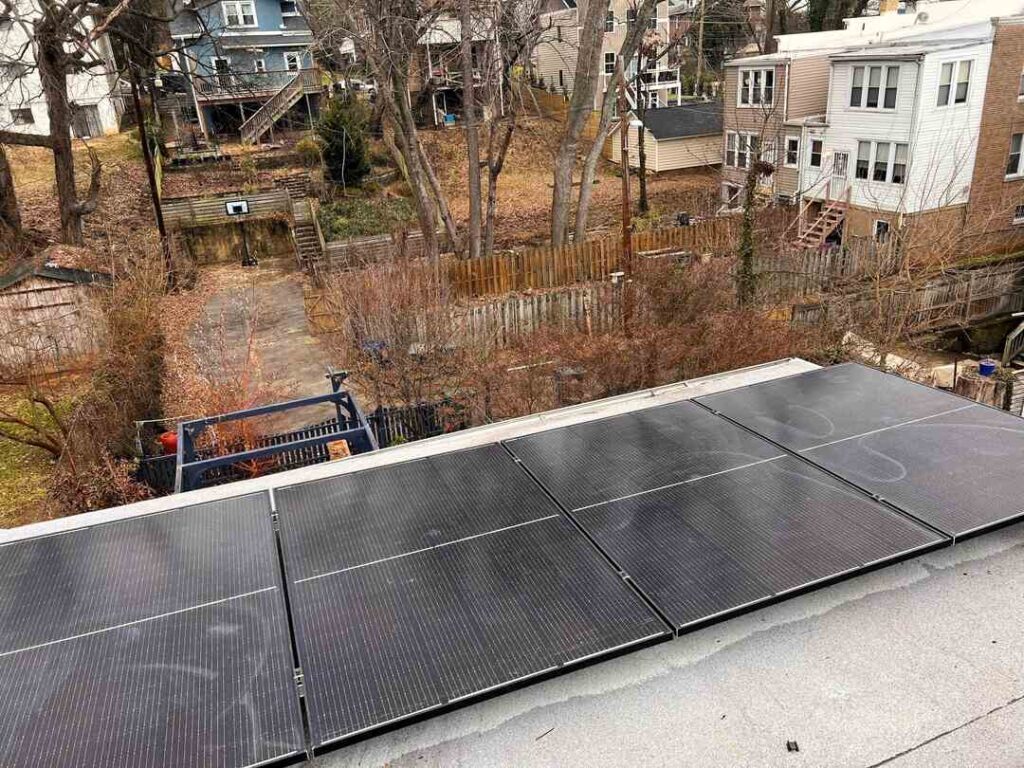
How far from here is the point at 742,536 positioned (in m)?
5.40

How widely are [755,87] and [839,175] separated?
7.05 meters

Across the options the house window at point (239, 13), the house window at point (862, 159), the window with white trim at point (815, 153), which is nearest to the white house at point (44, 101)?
the house window at point (239, 13)

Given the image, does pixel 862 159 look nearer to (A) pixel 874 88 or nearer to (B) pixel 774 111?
(A) pixel 874 88

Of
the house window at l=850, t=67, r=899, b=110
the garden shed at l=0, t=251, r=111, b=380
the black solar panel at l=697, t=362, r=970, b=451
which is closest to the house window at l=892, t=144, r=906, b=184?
the house window at l=850, t=67, r=899, b=110

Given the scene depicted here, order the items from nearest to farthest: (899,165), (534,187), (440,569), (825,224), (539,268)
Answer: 1. (440,569)
2. (539,268)
3. (899,165)
4. (825,224)
5. (534,187)

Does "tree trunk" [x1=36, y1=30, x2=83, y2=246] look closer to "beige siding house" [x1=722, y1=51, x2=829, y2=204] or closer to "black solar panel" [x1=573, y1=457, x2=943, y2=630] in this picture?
"beige siding house" [x1=722, y1=51, x2=829, y2=204]

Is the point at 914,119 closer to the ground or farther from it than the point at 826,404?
farther from it

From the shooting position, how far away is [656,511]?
227 inches

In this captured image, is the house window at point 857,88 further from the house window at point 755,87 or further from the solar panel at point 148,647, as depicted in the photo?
the solar panel at point 148,647

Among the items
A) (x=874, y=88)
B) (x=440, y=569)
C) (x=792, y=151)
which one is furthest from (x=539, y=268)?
(x=440, y=569)

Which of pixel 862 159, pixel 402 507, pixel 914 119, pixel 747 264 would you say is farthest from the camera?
pixel 862 159

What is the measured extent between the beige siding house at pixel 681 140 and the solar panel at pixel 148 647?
127ft

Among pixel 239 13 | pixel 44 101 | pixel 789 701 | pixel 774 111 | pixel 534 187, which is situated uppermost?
pixel 239 13

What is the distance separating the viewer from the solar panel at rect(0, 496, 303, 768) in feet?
12.6
